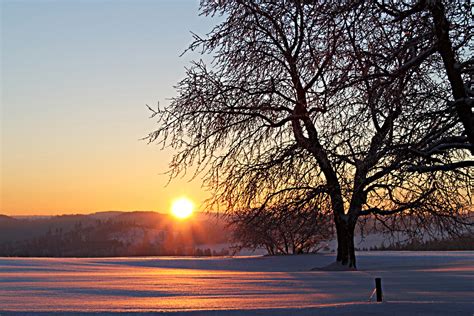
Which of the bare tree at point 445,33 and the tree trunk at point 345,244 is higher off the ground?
the bare tree at point 445,33

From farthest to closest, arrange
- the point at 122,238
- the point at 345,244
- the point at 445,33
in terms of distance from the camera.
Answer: the point at 122,238 < the point at 345,244 < the point at 445,33

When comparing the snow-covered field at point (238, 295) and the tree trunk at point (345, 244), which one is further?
the tree trunk at point (345, 244)

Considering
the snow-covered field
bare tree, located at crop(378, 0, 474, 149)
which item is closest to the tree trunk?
the snow-covered field

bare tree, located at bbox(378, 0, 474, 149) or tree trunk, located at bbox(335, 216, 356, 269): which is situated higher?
bare tree, located at bbox(378, 0, 474, 149)

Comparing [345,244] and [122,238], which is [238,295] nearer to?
[345,244]

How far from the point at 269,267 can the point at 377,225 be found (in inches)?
136

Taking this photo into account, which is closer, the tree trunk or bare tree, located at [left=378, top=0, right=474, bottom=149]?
bare tree, located at [left=378, top=0, right=474, bottom=149]

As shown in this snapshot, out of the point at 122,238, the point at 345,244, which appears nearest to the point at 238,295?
the point at 345,244

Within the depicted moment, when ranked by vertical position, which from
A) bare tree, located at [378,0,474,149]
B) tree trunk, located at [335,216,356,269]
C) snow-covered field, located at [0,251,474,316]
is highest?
bare tree, located at [378,0,474,149]

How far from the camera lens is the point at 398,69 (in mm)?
9609

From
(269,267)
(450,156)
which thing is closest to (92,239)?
(269,267)

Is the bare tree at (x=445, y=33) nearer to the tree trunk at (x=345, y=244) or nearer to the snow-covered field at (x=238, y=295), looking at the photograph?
the snow-covered field at (x=238, y=295)

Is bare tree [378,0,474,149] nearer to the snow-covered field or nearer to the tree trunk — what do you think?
the snow-covered field

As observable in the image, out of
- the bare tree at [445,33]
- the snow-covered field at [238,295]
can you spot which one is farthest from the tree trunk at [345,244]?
the bare tree at [445,33]
